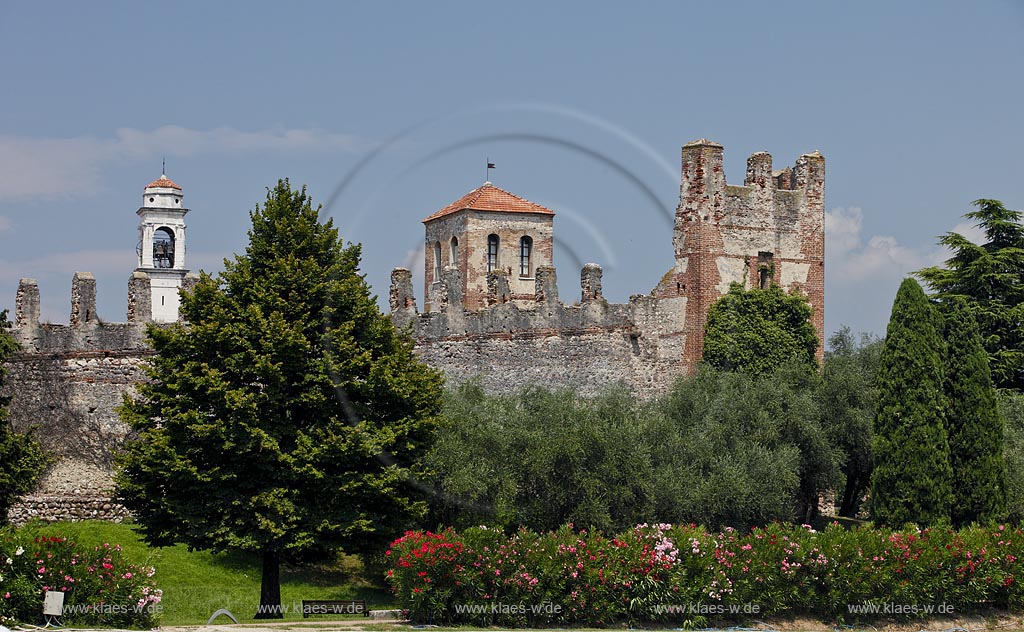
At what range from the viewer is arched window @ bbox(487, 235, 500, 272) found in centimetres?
6625

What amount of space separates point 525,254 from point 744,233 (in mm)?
21607

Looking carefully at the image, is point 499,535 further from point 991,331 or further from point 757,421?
point 991,331

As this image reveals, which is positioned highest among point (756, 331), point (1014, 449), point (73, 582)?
point (756, 331)

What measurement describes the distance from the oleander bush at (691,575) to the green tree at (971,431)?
5292 mm

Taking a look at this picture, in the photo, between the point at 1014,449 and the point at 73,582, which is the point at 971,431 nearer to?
the point at 1014,449

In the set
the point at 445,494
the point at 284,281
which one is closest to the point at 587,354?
the point at 445,494

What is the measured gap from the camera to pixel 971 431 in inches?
1574

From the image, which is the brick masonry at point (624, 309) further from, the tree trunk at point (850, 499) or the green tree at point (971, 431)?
the green tree at point (971, 431)

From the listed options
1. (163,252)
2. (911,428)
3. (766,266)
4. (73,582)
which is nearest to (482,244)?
(163,252)

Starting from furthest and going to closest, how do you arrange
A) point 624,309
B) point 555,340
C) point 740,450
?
1. point 624,309
2. point 555,340
3. point 740,450

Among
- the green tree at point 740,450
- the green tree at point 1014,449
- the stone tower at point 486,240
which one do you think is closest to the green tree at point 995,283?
the green tree at point 1014,449

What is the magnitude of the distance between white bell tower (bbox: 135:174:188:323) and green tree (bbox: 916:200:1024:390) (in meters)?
29.2

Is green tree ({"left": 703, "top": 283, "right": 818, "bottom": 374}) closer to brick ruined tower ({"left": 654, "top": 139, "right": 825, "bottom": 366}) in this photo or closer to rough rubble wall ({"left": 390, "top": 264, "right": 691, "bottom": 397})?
brick ruined tower ({"left": 654, "top": 139, "right": 825, "bottom": 366})

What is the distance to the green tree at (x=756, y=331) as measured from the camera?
150ft
